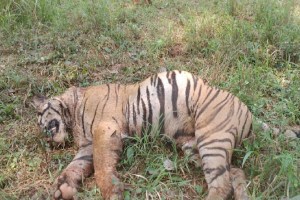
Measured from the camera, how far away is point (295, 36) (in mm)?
4707

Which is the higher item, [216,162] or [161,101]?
[161,101]

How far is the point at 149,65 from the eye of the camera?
15.0 feet

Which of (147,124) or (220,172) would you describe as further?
(147,124)

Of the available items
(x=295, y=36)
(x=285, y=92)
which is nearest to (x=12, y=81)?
(x=285, y=92)

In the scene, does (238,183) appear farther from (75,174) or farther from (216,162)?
(75,174)

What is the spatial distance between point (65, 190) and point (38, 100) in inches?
43.3

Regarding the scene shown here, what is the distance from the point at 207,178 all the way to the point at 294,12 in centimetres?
339

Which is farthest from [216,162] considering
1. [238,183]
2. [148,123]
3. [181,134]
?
[148,123]

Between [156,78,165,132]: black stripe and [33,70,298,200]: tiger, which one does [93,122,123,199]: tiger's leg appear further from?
[156,78,165,132]: black stripe

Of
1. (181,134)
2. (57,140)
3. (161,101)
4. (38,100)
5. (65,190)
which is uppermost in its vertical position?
(161,101)

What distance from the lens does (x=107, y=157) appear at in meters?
3.14

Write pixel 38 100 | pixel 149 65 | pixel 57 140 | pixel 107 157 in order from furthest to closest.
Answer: pixel 149 65 → pixel 38 100 → pixel 57 140 → pixel 107 157

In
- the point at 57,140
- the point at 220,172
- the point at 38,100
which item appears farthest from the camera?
the point at 38,100

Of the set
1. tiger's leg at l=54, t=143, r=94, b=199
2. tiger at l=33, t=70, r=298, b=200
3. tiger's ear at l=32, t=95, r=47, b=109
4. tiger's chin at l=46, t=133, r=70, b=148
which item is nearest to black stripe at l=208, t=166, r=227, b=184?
tiger at l=33, t=70, r=298, b=200
